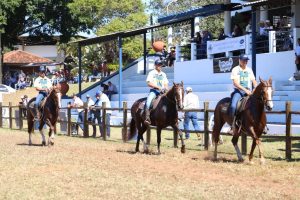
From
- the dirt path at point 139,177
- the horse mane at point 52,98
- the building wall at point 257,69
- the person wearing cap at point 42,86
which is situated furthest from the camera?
the building wall at point 257,69

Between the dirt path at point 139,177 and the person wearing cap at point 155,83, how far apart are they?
1.34 meters

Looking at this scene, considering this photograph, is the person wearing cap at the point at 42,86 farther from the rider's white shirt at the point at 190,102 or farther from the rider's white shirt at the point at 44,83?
the rider's white shirt at the point at 190,102

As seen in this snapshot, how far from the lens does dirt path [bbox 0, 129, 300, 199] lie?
8.98 m

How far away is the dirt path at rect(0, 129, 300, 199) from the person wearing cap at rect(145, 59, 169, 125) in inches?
52.6

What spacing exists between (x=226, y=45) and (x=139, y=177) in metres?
17.4

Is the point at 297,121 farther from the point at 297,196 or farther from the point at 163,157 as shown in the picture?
the point at 297,196

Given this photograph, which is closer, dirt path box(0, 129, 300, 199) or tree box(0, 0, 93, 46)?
dirt path box(0, 129, 300, 199)

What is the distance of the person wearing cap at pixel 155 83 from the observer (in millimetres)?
15219

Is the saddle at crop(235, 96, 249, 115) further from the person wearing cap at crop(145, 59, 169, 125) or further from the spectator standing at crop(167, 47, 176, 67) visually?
the spectator standing at crop(167, 47, 176, 67)

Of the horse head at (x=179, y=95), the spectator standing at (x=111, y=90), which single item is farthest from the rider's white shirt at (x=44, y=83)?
the spectator standing at (x=111, y=90)

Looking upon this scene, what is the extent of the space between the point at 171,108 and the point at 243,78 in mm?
2615

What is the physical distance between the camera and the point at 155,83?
15.3 metres

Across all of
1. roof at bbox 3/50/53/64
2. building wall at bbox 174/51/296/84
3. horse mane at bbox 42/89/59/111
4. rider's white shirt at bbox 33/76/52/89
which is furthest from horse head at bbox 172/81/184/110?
roof at bbox 3/50/53/64

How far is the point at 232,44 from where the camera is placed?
1055 inches
